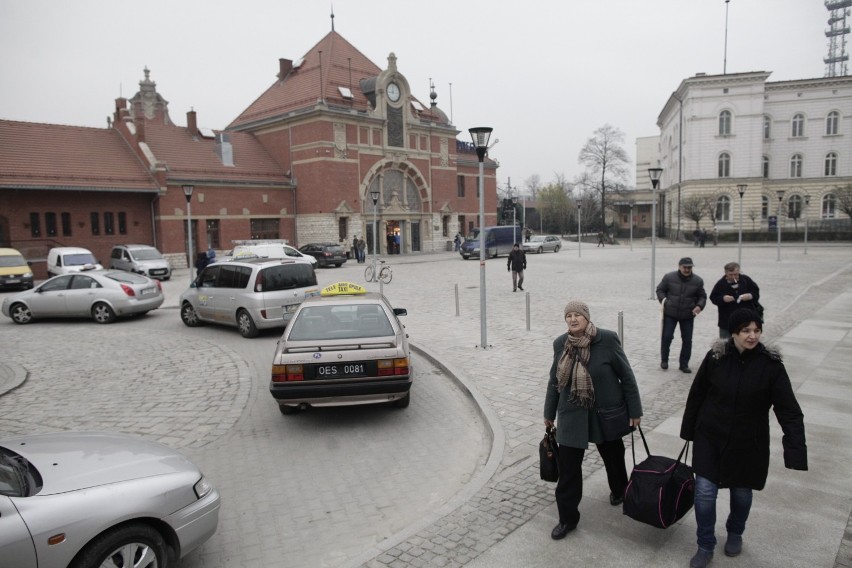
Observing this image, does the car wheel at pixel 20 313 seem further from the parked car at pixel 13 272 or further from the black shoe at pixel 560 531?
the black shoe at pixel 560 531

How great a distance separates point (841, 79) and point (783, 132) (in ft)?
24.2

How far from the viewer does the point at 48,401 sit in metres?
8.80

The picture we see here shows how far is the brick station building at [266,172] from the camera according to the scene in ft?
108

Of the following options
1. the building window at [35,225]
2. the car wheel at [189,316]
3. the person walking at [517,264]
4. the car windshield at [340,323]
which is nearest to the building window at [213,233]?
the building window at [35,225]

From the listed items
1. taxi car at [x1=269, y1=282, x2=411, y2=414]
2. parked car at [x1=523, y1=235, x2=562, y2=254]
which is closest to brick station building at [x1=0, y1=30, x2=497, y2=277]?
parked car at [x1=523, y1=235, x2=562, y2=254]

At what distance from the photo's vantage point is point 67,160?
112 ft

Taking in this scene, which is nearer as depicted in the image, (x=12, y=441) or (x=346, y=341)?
(x=12, y=441)

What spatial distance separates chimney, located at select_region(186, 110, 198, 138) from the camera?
4181 cm

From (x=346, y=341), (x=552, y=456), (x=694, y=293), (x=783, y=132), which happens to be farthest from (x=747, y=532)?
(x=783, y=132)

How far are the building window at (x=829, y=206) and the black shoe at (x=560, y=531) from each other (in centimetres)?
7495

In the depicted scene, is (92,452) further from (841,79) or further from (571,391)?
(841,79)

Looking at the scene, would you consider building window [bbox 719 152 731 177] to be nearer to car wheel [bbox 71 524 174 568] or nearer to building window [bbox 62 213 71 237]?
building window [bbox 62 213 71 237]

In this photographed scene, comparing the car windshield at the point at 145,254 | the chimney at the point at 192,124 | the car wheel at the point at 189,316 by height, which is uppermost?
the chimney at the point at 192,124

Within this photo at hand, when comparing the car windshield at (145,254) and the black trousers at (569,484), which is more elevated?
the car windshield at (145,254)
